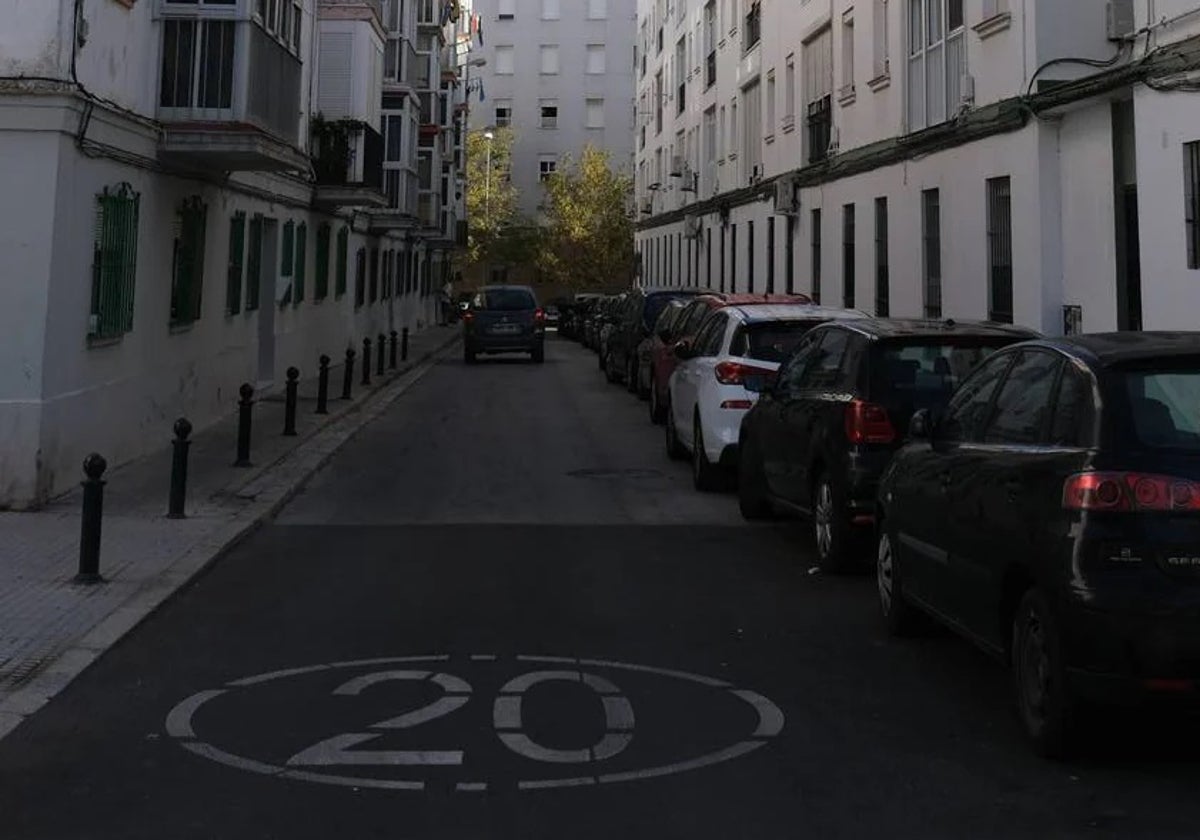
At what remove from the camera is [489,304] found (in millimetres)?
32688

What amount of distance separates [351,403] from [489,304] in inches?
491

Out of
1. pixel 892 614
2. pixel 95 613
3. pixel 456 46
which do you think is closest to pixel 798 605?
pixel 892 614

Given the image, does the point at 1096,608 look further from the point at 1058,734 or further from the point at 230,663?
the point at 230,663

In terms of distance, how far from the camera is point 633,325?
24531 mm

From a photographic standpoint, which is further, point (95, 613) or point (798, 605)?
point (798, 605)

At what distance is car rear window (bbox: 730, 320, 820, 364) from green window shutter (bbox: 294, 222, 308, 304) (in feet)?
37.5

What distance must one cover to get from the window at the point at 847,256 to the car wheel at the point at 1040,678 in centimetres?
1816

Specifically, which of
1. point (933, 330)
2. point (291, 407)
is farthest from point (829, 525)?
point (291, 407)

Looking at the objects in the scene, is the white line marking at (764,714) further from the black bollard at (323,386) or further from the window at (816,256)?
the window at (816,256)

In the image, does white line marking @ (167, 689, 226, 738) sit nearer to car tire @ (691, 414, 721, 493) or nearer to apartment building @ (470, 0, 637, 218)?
car tire @ (691, 414, 721, 493)

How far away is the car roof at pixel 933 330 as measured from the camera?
29.2ft

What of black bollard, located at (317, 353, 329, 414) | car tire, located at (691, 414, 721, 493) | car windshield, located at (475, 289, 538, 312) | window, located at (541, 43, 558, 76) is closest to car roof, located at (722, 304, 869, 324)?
car tire, located at (691, 414, 721, 493)

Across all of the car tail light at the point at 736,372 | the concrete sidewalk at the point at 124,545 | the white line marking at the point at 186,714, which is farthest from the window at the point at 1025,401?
the car tail light at the point at 736,372

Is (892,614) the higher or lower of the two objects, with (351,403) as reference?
higher
